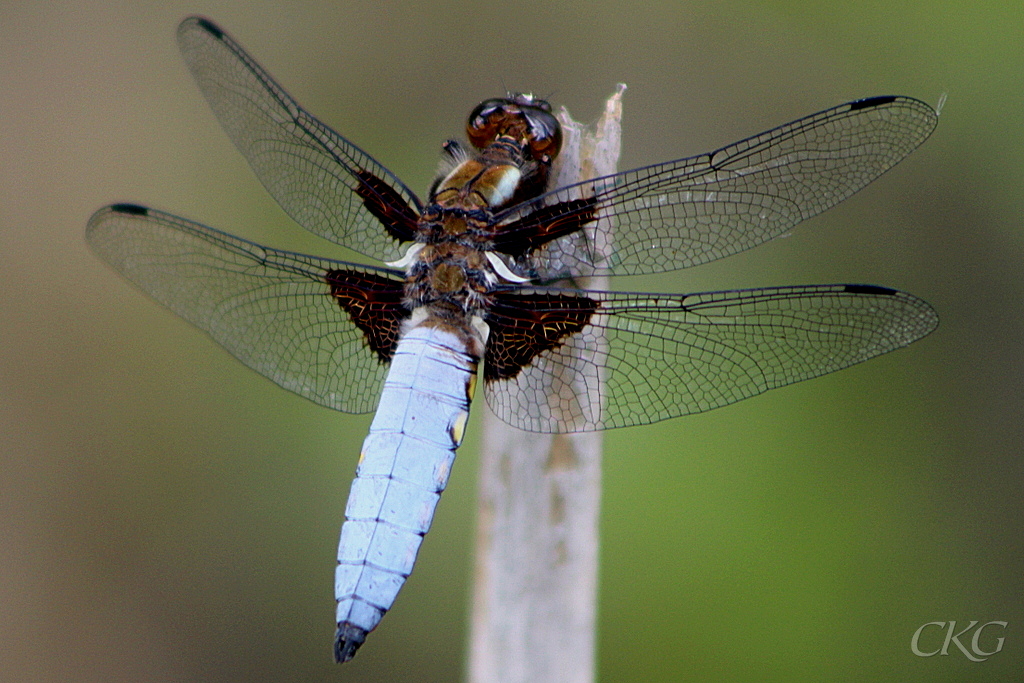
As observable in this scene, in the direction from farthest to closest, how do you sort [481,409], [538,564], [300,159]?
[481,409], [300,159], [538,564]

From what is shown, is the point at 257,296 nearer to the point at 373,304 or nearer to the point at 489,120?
the point at 373,304

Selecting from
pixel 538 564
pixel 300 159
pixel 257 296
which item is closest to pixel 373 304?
pixel 257 296

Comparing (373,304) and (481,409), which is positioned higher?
(481,409)

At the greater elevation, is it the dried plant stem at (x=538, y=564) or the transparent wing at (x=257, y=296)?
the transparent wing at (x=257, y=296)

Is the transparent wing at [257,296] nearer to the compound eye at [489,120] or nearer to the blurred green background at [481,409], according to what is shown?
the compound eye at [489,120]

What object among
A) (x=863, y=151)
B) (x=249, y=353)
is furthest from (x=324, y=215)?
(x=863, y=151)

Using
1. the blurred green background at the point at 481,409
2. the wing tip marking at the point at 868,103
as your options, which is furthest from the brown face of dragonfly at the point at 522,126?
the wing tip marking at the point at 868,103
